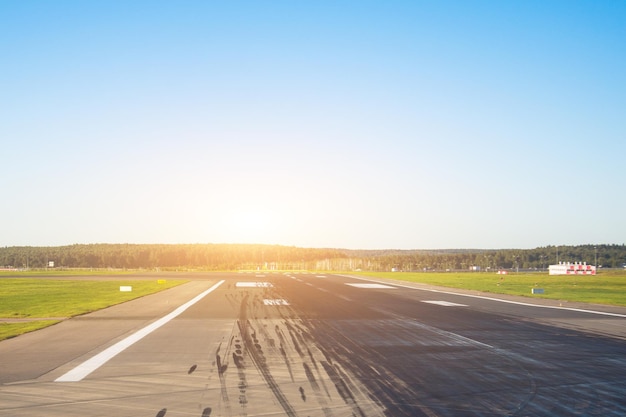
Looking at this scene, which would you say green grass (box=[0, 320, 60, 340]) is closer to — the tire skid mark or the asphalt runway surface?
the asphalt runway surface

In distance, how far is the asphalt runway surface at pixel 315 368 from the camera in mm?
7012

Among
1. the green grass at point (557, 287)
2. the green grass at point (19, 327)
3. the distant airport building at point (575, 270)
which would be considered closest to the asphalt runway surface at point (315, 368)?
the green grass at point (19, 327)

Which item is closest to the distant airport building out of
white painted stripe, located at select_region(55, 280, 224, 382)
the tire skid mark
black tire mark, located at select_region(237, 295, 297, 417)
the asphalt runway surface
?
the asphalt runway surface

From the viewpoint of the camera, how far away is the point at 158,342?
1299 cm

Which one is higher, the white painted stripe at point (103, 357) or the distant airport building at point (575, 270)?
the white painted stripe at point (103, 357)

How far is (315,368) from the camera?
31.4ft

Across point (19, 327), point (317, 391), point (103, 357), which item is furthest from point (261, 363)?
point (19, 327)

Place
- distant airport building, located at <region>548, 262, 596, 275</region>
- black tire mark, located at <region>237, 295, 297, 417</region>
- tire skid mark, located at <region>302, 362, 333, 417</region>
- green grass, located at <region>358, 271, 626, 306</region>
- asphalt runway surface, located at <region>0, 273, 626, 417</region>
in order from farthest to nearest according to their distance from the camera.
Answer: distant airport building, located at <region>548, 262, 596, 275</region>
green grass, located at <region>358, 271, 626, 306</region>
black tire mark, located at <region>237, 295, 297, 417</region>
asphalt runway surface, located at <region>0, 273, 626, 417</region>
tire skid mark, located at <region>302, 362, 333, 417</region>

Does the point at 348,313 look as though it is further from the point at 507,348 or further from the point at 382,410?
the point at 382,410

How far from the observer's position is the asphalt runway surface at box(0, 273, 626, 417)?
701 cm

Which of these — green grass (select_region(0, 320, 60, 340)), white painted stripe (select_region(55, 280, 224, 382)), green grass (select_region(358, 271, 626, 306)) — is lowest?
green grass (select_region(358, 271, 626, 306))

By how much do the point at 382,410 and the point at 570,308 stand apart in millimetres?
20985

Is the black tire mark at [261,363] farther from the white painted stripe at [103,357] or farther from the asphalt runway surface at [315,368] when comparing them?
the white painted stripe at [103,357]

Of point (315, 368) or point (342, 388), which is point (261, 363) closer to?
point (315, 368)
